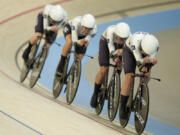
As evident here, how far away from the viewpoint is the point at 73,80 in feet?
20.5

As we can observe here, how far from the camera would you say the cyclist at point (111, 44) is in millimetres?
5281

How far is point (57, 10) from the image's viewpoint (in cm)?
632

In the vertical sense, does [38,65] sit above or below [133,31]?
below

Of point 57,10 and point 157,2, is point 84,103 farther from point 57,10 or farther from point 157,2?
point 157,2

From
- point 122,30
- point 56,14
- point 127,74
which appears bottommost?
point 127,74

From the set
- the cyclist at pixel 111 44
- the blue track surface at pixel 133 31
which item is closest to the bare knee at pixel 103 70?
the cyclist at pixel 111 44

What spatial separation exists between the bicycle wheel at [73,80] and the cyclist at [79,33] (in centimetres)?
14

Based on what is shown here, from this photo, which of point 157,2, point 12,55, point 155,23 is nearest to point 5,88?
point 12,55

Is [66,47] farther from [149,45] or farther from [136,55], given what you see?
[149,45]

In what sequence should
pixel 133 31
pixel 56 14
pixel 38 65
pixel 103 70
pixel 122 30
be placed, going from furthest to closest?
pixel 133 31 → pixel 38 65 → pixel 56 14 → pixel 103 70 → pixel 122 30

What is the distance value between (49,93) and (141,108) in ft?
7.79

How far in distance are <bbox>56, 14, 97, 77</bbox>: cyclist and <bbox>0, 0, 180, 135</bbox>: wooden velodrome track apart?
0.72 m

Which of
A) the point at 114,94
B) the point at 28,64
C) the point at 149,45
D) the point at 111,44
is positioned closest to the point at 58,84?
the point at 28,64

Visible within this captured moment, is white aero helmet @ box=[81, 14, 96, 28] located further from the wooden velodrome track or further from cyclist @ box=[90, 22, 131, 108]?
the wooden velodrome track
